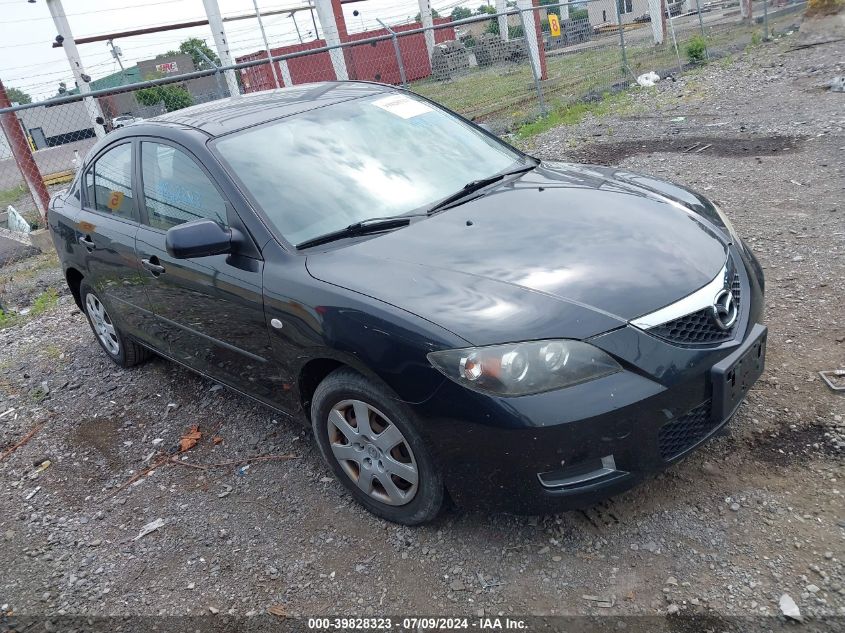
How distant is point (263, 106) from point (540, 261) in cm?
209

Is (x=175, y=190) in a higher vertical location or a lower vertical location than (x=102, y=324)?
higher

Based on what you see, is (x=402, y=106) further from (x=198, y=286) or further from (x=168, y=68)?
(x=168, y=68)

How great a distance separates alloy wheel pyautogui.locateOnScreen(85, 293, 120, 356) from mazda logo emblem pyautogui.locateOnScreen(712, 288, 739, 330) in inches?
165

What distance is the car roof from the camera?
389cm

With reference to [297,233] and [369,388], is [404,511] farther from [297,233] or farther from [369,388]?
[297,233]

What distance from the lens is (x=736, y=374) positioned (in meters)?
2.74

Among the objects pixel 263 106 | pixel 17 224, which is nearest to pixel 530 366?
pixel 263 106

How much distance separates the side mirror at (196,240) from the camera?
3.20 metres

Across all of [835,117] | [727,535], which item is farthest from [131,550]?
[835,117]

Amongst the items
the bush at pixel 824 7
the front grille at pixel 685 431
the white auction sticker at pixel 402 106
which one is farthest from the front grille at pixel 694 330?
the bush at pixel 824 7

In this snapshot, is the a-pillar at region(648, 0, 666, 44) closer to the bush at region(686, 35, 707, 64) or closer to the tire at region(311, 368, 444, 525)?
the bush at region(686, 35, 707, 64)

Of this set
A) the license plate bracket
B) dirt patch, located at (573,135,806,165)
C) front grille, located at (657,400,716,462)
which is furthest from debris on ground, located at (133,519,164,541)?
dirt patch, located at (573,135,806,165)

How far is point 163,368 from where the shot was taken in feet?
17.9

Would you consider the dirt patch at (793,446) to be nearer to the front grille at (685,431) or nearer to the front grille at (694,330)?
the front grille at (685,431)
